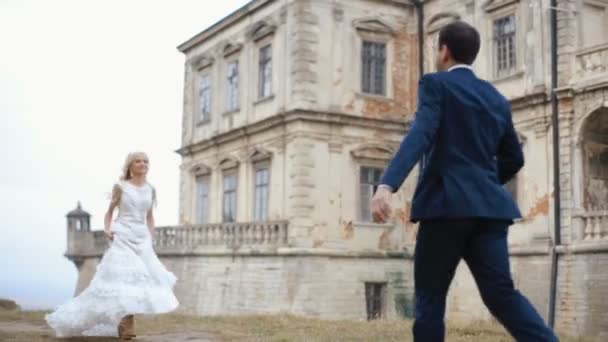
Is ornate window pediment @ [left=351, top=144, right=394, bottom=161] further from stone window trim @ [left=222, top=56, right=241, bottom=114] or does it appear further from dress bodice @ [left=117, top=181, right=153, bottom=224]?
dress bodice @ [left=117, top=181, right=153, bottom=224]

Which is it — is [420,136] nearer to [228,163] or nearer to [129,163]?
[129,163]

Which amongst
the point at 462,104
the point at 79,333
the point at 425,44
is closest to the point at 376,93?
the point at 425,44

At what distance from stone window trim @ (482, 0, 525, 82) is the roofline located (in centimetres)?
669

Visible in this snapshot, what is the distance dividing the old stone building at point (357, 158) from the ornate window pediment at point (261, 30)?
7 cm

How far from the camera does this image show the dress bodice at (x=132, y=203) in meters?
9.24

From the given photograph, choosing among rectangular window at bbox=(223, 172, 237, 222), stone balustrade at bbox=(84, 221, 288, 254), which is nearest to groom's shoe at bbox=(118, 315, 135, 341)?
stone balustrade at bbox=(84, 221, 288, 254)

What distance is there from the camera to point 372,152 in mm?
23953

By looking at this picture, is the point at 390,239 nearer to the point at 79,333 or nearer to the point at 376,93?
the point at 376,93

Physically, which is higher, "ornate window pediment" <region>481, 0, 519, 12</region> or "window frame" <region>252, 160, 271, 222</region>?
"ornate window pediment" <region>481, 0, 519, 12</region>

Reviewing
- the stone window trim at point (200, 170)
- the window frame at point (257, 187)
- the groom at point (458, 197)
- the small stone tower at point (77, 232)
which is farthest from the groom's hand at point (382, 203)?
the small stone tower at point (77, 232)

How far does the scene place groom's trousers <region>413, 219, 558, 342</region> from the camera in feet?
14.4

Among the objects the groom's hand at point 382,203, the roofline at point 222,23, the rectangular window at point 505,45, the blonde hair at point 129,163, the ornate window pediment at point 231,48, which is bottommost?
the groom's hand at point 382,203

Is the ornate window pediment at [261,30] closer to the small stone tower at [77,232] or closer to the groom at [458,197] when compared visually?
the small stone tower at [77,232]

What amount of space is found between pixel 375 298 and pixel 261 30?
8.64 m
